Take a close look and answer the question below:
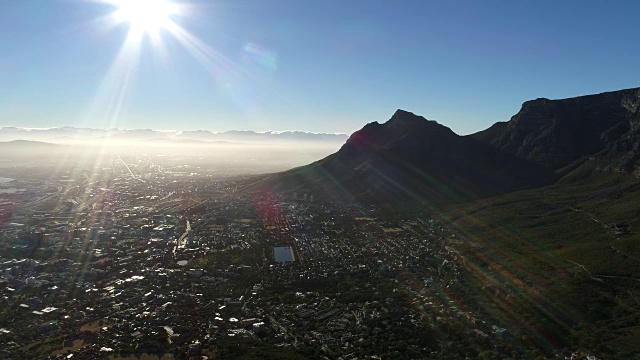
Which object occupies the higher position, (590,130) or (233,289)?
(590,130)

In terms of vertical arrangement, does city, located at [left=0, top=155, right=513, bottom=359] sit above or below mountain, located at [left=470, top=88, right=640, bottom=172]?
below

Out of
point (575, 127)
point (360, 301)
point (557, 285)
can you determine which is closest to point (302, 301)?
point (360, 301)

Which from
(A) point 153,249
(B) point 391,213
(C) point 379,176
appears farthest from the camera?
(C) point 379,176

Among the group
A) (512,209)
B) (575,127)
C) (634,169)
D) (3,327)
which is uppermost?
(575,127)

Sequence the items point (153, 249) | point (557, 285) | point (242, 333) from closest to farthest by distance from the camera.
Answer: point (242, 333), point (557, 285), point (153, 249)

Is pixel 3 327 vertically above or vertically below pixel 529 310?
below

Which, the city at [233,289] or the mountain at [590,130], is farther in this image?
the mountain at [590,130]

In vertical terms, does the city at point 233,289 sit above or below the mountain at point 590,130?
below

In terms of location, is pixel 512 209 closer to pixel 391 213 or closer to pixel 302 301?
pixel 391 213

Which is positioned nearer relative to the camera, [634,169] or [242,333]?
[242,333]

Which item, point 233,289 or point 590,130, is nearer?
point 233,289

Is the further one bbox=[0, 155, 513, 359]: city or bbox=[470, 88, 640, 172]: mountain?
bbox=[470, 88, 640, 172]: mountain
